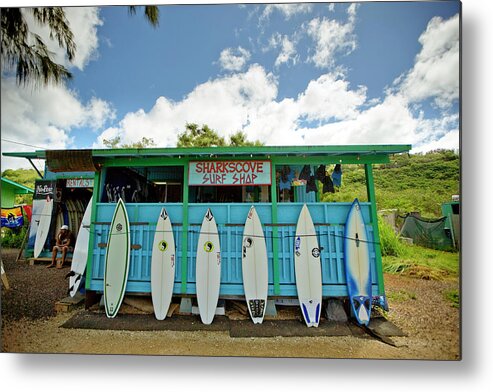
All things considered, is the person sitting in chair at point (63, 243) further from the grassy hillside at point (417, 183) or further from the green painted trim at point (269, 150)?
the grassy hillside at point (417, 183)

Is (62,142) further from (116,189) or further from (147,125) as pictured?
(147,125)

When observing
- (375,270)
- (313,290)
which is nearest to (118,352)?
(313,290)

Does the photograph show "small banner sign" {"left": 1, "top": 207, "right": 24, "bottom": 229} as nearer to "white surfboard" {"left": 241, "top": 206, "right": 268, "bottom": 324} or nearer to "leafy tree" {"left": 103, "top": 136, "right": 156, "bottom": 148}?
"leafy tree" {"left": 103, "top": 136, "right": 156, "bottom": 148}

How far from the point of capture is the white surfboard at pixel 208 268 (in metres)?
2.24

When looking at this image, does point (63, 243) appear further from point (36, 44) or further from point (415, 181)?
point (415, 181)

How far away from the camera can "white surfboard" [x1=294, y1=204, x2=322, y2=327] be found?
7.21ft

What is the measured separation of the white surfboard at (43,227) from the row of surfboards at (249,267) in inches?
64.1

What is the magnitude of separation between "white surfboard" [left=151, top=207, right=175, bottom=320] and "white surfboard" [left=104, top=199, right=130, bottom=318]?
31 cm

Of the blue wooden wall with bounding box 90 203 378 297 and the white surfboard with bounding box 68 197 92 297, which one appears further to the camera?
the white surfboard with bounding box 68 197 92 297

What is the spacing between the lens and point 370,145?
7.29ft

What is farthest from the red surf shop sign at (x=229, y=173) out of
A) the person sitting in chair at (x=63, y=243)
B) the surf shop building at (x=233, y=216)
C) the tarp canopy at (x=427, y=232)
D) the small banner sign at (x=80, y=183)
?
the person sitting in chair at (x=63, y=243)

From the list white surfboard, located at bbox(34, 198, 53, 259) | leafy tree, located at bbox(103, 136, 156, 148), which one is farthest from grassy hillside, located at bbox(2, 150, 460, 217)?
leafy tree, located at bbox(103, 136, 156, 148)

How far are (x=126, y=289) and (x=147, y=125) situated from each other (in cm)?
262

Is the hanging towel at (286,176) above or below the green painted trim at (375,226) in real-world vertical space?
above
